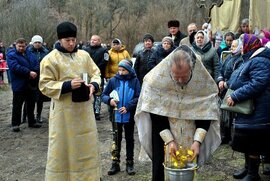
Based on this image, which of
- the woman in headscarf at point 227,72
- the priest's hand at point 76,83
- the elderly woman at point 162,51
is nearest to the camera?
the priest's hand at point 76,83

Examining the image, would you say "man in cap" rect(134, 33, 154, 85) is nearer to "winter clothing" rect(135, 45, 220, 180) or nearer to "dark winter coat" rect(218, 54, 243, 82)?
"dark winter coat" rect(218, 54, 243, 82)

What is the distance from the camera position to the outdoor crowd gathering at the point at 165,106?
3402 millimetres

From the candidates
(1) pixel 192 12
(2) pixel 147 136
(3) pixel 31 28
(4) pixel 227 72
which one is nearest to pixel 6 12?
(3) pixel 31 28

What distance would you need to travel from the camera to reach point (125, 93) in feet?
18.0

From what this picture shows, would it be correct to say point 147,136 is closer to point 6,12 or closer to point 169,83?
point 169,83

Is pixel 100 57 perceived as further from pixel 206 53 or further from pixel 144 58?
pixel 206 53

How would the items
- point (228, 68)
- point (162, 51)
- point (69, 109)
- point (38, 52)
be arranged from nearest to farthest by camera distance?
point (69, 109) < point (228, 68) < point (162, 51) < point (38, 52)

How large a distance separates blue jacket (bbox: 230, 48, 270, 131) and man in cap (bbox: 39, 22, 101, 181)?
5.44ft

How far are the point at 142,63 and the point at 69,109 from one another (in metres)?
3.62

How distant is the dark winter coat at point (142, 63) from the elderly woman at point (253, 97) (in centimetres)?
306

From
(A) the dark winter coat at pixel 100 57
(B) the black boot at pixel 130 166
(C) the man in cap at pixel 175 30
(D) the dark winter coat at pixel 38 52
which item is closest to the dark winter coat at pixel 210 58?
(C) the man in cap at pixel 175 30

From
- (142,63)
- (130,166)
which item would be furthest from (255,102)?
(142,63)

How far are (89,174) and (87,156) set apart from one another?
210 mm

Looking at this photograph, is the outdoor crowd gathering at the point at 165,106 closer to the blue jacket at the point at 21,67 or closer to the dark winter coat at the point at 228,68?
the dark winter coat at the point at 228,68
